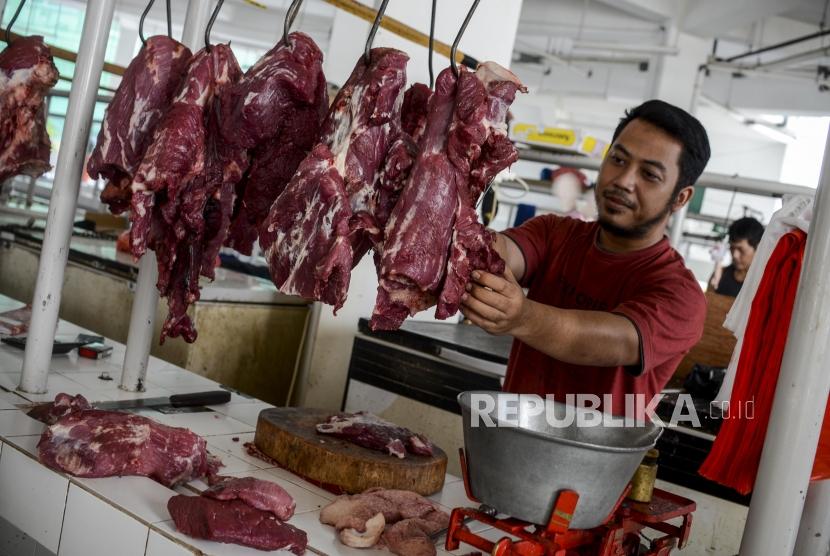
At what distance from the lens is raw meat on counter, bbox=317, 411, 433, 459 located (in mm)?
2322

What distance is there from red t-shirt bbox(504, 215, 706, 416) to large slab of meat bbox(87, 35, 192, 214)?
1317 millimetres

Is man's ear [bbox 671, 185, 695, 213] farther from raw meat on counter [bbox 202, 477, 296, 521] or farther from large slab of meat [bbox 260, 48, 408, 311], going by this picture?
raw meat on counter [bbox 202, 477, 296, 521]

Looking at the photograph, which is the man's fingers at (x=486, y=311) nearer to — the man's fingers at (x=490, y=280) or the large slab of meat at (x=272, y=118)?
the man's fingers at (x=490, y=280)

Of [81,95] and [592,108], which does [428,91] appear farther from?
[592,108]

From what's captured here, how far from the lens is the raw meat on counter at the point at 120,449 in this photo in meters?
2.09

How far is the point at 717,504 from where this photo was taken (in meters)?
3.47

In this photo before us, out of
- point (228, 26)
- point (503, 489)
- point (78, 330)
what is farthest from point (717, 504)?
point (228, 26)

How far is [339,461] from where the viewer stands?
220 centimetres

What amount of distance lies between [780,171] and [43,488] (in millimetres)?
18038

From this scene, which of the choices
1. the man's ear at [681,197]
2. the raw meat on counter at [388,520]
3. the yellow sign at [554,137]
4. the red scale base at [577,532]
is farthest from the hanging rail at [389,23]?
the yellow sign at [554,137]

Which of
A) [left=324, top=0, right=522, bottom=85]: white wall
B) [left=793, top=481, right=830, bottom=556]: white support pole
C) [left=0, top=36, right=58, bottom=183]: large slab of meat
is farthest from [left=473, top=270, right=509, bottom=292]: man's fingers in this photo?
[left=324, top=0, right=522, bottom=85]: white wall

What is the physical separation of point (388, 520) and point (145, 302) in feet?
4.49

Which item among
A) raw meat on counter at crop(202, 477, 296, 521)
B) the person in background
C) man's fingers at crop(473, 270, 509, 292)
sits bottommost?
raw meat on counter at crop(202, 477, 296, 521)

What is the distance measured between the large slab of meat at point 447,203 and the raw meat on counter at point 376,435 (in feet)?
1.63
